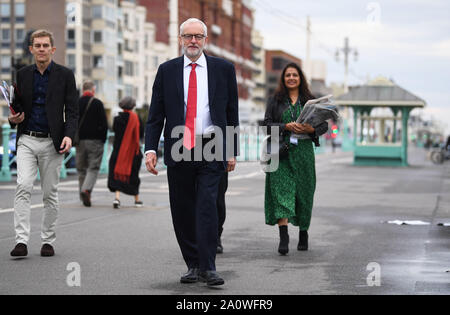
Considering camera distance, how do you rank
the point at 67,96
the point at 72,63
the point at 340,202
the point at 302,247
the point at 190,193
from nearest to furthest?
the point at 190,193, the point at 67,96, the point at 302,247, the point at 340,202, the point at 72,63

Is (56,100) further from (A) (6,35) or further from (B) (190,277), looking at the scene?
(A) (6,35)

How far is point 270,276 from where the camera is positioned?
7480 millimetres

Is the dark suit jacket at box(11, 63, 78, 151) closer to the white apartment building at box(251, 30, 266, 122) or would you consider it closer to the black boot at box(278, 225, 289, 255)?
the black boot at box(278, 225, 289, 255)

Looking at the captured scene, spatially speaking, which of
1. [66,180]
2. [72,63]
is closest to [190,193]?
→ [66,180]

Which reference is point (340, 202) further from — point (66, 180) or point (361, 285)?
point (361, 285)

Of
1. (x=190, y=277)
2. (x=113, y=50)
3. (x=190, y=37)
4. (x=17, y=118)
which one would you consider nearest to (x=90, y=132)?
(x=17, y=118)

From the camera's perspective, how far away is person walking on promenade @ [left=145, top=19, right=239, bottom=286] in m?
6.79

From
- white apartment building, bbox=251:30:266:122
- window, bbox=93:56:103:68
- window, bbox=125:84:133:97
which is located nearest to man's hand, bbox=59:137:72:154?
window, bbox=93:56:103:68

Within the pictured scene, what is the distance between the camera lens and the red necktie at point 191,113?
6.75 metres

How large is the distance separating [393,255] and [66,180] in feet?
45.3

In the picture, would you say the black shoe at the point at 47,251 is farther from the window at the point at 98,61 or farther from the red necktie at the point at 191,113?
the window at the point at 98,61

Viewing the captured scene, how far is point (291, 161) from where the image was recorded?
9.24 meters

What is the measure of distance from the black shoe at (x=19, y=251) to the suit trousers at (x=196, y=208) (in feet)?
6.56

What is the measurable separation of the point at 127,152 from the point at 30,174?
20.6 ft
